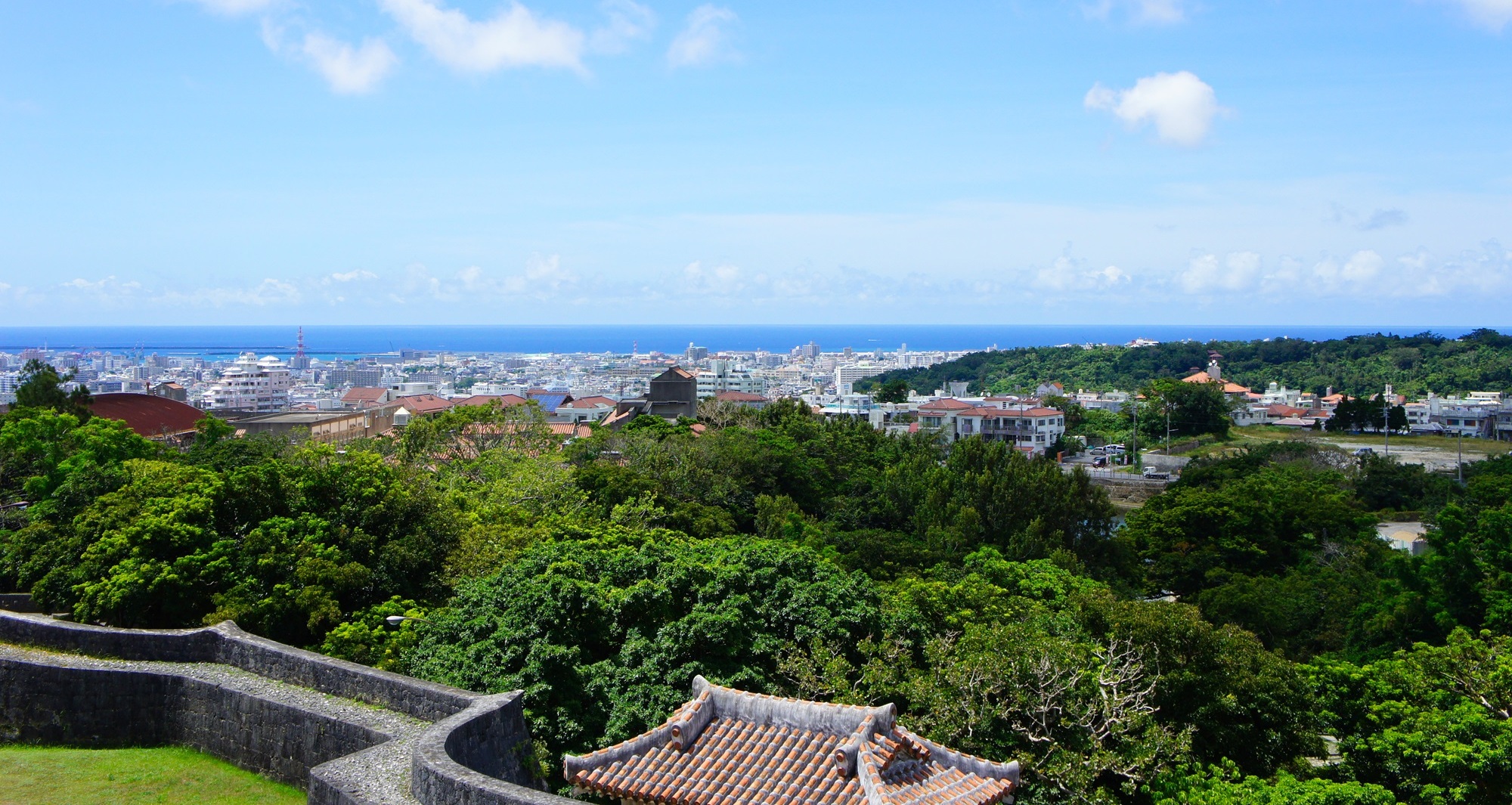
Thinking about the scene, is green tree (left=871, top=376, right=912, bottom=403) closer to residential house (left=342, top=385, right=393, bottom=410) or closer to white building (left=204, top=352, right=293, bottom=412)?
residential house (left=342, top=385, right=393, bottom=410)

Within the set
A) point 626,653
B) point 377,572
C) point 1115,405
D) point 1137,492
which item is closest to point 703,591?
point 626,653

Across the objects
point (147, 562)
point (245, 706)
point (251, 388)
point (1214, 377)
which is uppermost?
point (147, 562)

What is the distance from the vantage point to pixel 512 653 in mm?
11508

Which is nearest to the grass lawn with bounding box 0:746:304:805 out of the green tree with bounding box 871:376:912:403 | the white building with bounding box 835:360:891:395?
the green tree with bounding box 871:376:912:403

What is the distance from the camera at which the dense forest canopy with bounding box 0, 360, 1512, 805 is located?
1109 cm

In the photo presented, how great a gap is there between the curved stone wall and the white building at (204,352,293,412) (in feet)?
371

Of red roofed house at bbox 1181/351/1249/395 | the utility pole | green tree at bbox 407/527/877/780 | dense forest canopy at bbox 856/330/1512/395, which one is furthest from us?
dense forest canopy at bbox 856/330/1512/395

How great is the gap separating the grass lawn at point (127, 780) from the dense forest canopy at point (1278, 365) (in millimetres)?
102222

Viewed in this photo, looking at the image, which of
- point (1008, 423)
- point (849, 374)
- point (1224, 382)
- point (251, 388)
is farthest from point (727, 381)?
point (849, 374)

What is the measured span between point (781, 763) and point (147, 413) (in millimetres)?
37160

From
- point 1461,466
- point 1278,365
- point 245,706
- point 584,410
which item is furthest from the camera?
point 1278,365

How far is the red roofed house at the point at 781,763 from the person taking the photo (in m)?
8.04

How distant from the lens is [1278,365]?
116 metres

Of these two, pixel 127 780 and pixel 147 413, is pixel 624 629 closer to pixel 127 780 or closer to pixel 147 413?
pixel 127 780
